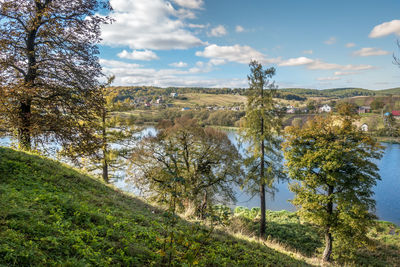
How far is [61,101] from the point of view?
29.6 ft

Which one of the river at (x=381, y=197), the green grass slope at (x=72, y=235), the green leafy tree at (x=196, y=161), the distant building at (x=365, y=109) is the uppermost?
the distant building at (x=365, y=109)

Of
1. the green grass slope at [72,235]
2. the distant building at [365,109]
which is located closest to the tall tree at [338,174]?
the green grass slope at [72,235]

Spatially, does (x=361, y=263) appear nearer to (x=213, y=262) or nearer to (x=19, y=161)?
(x=213, y=262)

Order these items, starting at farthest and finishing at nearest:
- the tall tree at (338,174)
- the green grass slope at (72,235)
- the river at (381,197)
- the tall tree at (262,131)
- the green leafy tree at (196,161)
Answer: the river at (381,197)
the green leafy tree at (196,161)
the tall tree at (262,131)
the tall tree at (338,174)
the green grass slope at (72,235)

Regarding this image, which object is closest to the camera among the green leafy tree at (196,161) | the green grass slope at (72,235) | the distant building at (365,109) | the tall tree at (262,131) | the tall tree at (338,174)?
the green grass slope at (72,235)

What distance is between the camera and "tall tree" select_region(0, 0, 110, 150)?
27.4 feet

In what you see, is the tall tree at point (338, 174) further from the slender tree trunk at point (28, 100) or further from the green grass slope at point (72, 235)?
the slender tree trunk at point (28, 100)

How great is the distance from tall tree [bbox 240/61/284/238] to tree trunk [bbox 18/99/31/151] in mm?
12221

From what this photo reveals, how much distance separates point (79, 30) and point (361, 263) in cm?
1977

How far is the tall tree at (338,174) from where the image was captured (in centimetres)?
1216

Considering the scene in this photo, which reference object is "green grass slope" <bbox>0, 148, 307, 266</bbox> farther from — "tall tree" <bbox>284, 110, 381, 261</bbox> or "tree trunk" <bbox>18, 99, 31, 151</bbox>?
"tall tree" <bbox>284, 110, 381, 261</bbox>

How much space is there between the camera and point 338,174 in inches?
491

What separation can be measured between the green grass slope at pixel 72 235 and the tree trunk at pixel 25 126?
8.14ft

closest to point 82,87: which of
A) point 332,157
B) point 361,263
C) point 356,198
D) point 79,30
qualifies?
point 79,30
